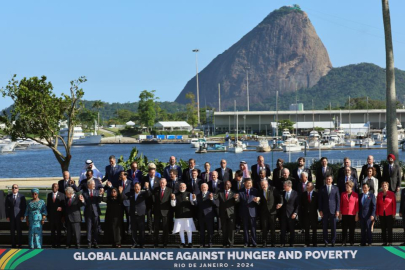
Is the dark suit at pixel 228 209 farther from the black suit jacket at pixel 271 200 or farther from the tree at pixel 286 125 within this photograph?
the tree at pixel 286 125

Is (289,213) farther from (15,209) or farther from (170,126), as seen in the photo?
(170,126)

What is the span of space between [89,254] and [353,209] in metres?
6.21

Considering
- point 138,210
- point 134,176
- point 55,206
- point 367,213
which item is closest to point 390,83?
point 367,213

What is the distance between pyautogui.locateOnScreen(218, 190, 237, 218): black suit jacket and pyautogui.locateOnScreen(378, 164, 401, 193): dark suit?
4.36 meters

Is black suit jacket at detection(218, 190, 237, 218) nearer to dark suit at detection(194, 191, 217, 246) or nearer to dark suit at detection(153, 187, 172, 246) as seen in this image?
dark suit at detection(194, 191, 217, 246)

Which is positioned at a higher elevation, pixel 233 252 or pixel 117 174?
pixel 117 174

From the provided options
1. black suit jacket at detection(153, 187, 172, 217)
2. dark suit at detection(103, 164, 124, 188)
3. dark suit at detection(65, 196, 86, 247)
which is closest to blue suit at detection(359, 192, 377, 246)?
black suit jacket at detection(153, 187, 172, 217)

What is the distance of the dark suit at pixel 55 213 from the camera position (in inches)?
576

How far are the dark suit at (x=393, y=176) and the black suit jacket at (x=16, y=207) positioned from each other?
935 cm

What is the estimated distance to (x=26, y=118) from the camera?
28.8 m

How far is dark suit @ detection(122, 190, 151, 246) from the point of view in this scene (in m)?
14.6

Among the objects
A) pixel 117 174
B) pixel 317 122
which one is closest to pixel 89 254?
pixel 117 174

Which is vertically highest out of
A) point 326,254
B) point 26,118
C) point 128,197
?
point 26,118

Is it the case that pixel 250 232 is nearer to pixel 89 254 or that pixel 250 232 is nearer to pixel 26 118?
pixel 89 254
